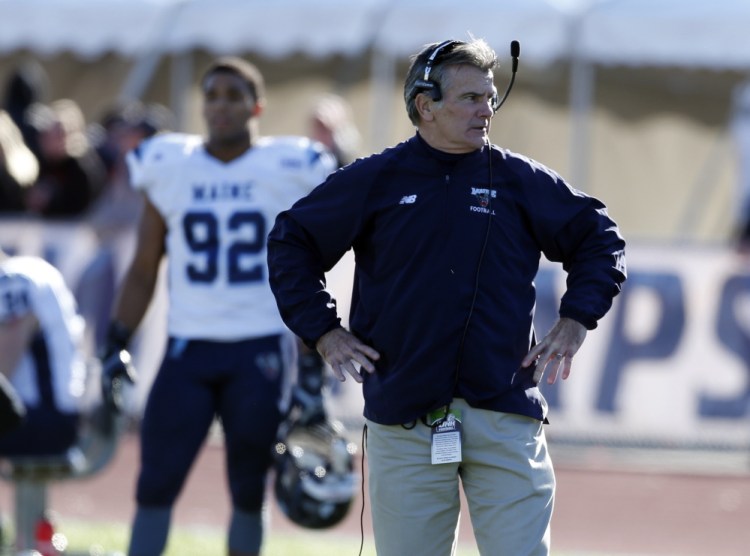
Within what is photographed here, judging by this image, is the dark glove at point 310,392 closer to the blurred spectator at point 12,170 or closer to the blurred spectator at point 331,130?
the blurred spectator at point 331,130

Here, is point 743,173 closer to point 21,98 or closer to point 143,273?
point 21,98

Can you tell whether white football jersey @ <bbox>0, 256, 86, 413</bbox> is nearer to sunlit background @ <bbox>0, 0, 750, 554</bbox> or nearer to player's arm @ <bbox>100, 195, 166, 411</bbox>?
player's arm @ <bbox>100, 195, 166, 411</bbox>

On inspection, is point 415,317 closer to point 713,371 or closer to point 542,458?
point 542,458

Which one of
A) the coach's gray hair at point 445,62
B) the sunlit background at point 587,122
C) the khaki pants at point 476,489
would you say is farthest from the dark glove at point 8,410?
the sunlit background at point 587,122

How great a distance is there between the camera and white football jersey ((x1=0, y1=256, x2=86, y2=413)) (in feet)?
23.9

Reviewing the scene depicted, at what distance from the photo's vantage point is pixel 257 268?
6625 millimetres

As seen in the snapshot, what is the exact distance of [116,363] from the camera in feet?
21.6

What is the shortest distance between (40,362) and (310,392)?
1474 mm

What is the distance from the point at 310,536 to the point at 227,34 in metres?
7.36

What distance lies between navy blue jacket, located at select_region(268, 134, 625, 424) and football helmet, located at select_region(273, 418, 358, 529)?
1.44 m

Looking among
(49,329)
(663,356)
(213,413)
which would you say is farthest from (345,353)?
(663,356)

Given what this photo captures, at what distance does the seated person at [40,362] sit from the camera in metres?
7.32

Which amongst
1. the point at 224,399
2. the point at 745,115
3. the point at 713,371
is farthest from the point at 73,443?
the point at 745,115

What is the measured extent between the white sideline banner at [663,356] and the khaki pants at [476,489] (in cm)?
564
